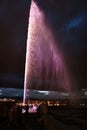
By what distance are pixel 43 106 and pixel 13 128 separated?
5.29 m

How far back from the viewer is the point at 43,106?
23.5 metres

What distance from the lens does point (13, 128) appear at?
27.4 metres

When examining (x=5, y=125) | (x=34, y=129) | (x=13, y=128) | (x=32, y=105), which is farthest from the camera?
(x=32, y=105)

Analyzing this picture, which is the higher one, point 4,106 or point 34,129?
point 4,106

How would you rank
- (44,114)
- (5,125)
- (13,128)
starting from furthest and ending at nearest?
(5,125)
(13,128)
(44,114)

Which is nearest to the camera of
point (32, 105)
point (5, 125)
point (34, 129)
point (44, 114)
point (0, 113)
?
point (44, 114)

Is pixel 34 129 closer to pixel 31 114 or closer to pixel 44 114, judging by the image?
pixel 44 114

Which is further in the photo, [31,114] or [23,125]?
[31,114]

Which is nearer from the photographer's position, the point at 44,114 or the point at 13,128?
the point at 44,114

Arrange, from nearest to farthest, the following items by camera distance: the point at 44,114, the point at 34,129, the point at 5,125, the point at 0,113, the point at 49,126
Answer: the point at 49,126
the point at 44,114
the point at 34,129
the point at 5,125
the point at 0,113

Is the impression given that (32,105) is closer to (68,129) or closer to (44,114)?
(68,129)

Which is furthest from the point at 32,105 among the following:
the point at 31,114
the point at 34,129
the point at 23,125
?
the point at 34,129

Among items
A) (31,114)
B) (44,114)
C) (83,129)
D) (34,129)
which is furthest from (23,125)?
(31,114)

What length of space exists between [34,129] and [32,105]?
11.7 m
